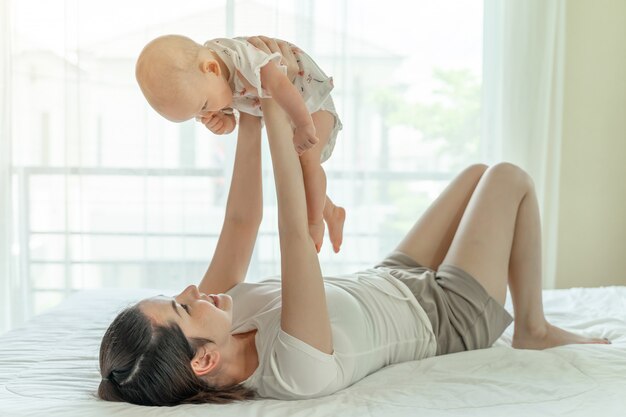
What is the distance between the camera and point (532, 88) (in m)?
3.73

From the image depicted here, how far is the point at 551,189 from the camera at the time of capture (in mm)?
3766

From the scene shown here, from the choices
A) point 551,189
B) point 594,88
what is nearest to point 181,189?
point 551,189

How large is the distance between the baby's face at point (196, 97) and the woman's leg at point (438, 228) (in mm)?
742

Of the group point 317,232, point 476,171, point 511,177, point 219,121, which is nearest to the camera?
point 317,232

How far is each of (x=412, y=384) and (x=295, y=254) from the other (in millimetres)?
357

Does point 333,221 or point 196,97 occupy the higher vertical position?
point 196,97

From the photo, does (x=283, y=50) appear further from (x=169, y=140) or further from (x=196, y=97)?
(x=169, y=140)

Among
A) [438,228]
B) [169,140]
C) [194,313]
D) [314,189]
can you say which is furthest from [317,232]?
[169,140]

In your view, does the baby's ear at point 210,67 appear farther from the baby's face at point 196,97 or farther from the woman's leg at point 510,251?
the woman's leg at point 510,251

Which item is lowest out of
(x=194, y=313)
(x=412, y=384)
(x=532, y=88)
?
(x=412, y=384)

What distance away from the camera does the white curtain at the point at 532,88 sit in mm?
3711

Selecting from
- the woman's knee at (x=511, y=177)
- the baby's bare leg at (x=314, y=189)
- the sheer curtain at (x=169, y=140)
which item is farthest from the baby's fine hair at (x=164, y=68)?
the sheer curtain at (x=169, y=140)

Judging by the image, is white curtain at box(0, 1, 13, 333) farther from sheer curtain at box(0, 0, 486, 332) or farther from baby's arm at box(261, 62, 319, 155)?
baby's arm at box(261, 62, 319, 155)

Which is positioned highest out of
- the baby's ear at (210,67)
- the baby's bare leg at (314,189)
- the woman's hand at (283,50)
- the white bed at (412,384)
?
the woman's hand at (283,50)
